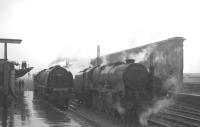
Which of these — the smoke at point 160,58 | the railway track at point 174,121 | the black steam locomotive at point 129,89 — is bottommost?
the railway track at point 174,121

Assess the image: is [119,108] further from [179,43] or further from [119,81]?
[179,43]

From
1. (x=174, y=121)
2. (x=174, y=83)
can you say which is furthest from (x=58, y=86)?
(x=174, y=121)

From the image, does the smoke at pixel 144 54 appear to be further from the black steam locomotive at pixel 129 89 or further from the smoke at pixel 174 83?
the black steam locomotive at pixel 129 89

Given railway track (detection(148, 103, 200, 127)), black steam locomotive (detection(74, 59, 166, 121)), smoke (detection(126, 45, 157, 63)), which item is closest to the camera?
railway track (detection(148, 103, 200, 127))

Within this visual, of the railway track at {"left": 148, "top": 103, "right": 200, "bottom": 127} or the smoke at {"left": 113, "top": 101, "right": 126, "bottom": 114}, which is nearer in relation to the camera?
the railway track at {"left": 148, "top": 103, "right": 200, "bottom": 127}

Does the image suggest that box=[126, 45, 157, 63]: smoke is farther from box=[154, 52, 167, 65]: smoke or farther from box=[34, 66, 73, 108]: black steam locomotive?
box=[34, 66, 73, 108]: black steam locomotive

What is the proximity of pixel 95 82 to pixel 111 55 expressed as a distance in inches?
347

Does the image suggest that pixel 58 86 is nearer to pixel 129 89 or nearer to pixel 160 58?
pixel 160 58

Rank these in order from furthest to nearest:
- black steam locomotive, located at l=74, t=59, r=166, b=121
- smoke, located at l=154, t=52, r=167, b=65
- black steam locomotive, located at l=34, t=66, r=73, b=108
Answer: black steam locomotive, located at l=34, t=66, r=73, b=108 < smoke, located at l=154, t=52, r=167, b=65 < black steam locomotive, located at l=74, t=59, r=166, b=121

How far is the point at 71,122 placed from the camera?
540 inches

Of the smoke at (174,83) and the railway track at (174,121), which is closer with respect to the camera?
the railway track at (174,121)

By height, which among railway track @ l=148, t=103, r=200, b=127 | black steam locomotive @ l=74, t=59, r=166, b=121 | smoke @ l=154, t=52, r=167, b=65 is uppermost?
smoke @ l=154, t=52, r=167, b=65

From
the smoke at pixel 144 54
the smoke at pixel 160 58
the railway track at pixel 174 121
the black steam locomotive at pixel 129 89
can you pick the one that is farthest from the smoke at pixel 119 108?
the smoke at pixel 160 58

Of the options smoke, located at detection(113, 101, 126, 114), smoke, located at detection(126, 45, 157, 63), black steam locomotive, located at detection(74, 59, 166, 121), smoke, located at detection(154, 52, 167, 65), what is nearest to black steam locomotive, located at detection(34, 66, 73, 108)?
black steam locomotive, located at detection(74, 59, 166, 121)
